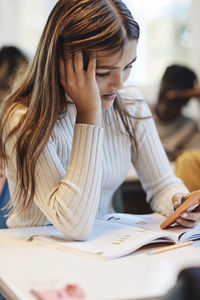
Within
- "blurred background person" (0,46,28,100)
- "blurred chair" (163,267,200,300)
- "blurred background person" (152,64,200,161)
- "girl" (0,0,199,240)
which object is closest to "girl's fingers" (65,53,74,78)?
"girl" (0,0,199,240)

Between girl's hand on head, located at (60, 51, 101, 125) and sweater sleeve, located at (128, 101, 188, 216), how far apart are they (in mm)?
289

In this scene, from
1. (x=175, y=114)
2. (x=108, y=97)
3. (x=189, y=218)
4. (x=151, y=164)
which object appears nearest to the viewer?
(x=189, y=218)

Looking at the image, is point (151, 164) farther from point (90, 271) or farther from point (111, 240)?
point (90, 271)

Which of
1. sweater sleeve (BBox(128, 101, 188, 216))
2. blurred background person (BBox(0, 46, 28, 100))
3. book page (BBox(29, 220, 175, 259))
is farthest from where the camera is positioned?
blurred background person (BBox(0, 46, 28, 100))

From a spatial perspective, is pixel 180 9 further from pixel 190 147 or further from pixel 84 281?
pixel 84 281

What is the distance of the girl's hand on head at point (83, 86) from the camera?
1.08m

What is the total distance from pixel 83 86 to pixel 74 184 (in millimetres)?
241

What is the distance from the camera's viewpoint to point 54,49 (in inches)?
41.8

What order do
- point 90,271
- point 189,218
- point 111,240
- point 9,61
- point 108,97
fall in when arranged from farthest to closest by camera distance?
point 9,61 → point 108,97 → point 189,218 → point 111,240 → point 90,271

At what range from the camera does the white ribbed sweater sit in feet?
3.29

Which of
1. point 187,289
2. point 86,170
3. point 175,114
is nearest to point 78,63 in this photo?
point 86,170

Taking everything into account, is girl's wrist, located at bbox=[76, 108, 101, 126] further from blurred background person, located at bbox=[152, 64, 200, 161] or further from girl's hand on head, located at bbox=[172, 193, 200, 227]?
blurred background person, located at bbox=[152, 64, 200, 161]

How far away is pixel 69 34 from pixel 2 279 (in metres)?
0.58

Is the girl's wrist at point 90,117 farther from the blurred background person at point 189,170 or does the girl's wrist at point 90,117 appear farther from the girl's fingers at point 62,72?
the blurred background person at point 189,170
